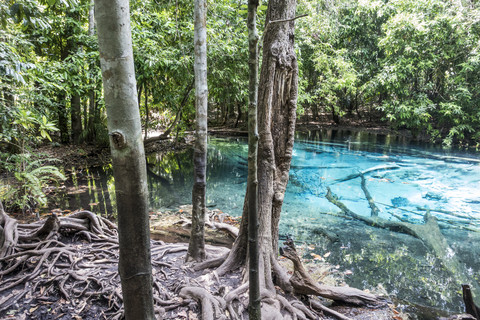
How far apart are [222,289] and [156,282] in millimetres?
722

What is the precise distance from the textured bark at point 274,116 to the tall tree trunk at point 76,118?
34.3 feet

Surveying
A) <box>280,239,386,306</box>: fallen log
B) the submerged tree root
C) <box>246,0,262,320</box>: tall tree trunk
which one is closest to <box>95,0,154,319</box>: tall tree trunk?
<box>246,0,262,320</box>: tall tree trunk

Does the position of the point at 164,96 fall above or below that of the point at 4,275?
above

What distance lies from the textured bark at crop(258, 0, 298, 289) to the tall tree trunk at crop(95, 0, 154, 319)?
1.99m

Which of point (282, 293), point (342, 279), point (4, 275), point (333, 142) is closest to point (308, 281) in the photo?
point (282, 293)

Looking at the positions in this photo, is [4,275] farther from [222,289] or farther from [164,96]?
[164,96]

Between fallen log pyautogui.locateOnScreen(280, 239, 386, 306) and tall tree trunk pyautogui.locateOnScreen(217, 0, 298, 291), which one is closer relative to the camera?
tall tree trunk pyautogui.locateOnScreen(217, 0, 298, 291)

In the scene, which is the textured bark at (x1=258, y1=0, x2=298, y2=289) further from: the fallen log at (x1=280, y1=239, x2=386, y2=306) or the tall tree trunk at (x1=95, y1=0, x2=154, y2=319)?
the tall tree trunk at (x1=95, y1=0, x2=154, y2=319)

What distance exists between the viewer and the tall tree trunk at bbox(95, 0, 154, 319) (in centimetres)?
126

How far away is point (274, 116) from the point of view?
3.42m

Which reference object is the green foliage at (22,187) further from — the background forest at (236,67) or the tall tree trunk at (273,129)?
the tall tree trunk at (273,129)

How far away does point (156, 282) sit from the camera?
320 cm

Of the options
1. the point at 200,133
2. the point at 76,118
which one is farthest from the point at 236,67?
the point at 76,118

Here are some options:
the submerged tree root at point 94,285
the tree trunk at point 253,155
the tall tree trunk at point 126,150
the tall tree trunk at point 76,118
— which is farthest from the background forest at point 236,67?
the tree trunk at point 253,155
